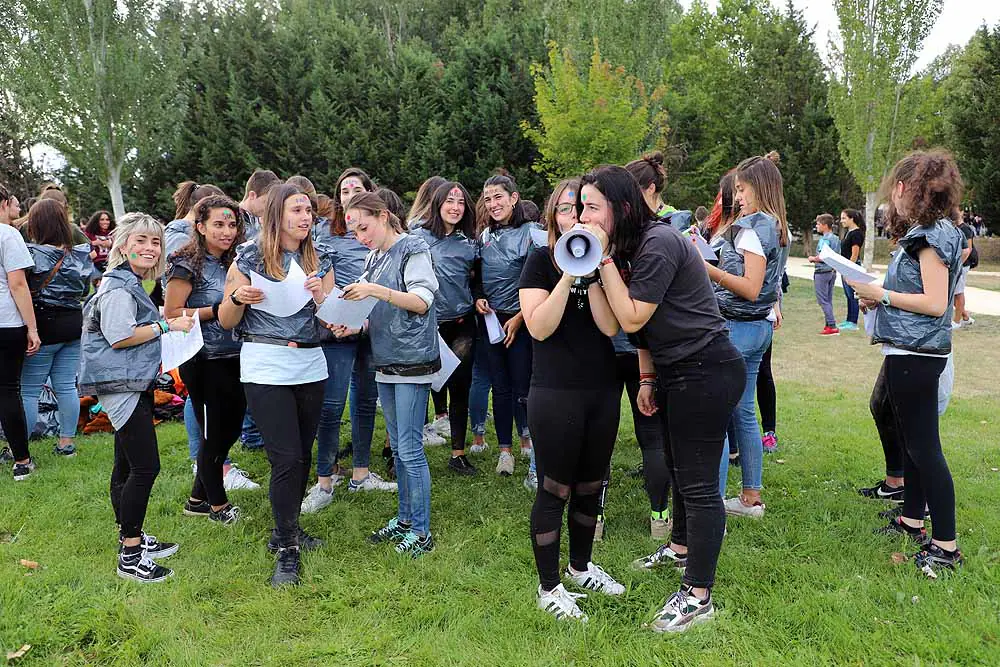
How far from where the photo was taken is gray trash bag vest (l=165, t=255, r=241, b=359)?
3.99 meters

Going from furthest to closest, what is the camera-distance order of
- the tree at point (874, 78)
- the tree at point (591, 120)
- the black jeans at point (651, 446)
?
the tree at point (874, 78)
the tree at point (591, 120)
the black jeans at point (651, 446)

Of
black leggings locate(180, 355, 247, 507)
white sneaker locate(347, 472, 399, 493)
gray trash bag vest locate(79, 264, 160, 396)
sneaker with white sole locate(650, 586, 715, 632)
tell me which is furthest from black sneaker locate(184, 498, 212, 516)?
sneaker with white sole locate(650, 586, 715, 632)

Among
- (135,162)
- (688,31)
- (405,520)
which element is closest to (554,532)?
(405,520)

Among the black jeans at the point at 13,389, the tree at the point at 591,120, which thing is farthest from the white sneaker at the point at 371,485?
the tree at the point at 591,120

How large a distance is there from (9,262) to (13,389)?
37.9 inches

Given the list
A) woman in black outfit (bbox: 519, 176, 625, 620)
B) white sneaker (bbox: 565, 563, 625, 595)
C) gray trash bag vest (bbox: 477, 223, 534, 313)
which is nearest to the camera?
woman in black outfit (bbox: 519, 176, 625, 620)

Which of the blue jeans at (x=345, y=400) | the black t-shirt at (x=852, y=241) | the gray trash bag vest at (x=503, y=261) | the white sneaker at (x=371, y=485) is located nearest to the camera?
the blue jeans at (x=345, y=400)

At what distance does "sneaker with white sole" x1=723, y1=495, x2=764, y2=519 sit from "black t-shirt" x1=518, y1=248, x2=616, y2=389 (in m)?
1.90

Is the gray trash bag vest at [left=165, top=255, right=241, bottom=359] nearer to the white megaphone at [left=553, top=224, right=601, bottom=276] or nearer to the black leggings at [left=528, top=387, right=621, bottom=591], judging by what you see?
the black leggings at [left=528, top=387, right=621, bottom=591]

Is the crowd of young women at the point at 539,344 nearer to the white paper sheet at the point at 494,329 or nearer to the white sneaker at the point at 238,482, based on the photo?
the white paper sheet at the point at 494,329

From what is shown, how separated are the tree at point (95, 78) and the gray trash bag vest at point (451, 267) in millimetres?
18326

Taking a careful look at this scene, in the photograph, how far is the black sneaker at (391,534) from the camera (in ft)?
13.0

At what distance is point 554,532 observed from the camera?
3.06 metres

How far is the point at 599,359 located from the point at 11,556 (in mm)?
3375
